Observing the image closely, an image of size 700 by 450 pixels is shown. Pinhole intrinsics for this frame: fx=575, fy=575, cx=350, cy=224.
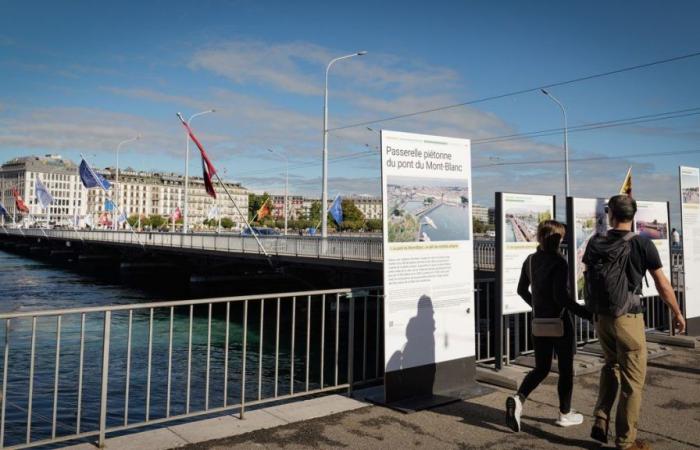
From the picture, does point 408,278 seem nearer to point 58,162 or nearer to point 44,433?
point 44,433

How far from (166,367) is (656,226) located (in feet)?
41.5

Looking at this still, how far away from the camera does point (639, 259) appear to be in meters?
4.43

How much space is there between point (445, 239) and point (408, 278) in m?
0.69

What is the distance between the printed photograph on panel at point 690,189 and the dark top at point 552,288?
555 cm

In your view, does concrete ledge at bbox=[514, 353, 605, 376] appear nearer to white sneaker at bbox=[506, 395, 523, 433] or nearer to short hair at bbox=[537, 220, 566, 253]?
white sneaker at bbox=[506, 395, 523, 433]

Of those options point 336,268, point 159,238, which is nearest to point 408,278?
point 336,268

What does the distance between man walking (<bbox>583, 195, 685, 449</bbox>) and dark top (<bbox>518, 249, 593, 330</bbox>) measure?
0.36 m

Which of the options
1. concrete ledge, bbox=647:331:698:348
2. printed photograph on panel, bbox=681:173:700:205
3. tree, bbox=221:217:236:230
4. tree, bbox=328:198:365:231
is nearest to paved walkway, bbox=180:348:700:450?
concrete ledge, bbox=647:331:698:348

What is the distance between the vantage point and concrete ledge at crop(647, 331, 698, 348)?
8.76 meters

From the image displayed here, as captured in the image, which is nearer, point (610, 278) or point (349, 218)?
point (610, 278)

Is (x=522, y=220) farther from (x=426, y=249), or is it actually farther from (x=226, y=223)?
(x=226, y=223)

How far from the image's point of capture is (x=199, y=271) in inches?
1694

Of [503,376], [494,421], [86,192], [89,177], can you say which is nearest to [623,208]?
[494,421]

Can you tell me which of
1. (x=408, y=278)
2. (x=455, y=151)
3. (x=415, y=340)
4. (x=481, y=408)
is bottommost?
(x=481, y=408)
